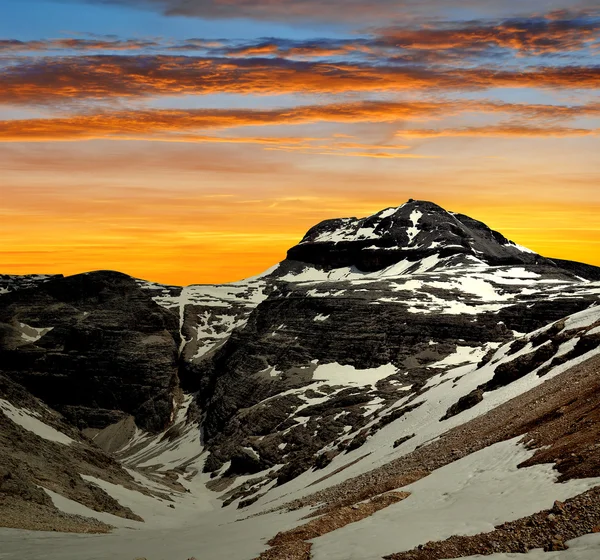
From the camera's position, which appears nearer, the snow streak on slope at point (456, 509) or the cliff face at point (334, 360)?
the snow streak on slope at point (456, 509)

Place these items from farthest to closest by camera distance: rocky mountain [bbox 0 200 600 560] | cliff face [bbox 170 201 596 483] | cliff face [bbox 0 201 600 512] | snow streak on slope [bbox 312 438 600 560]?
cliff face [bbox 170 201 596 483], cliff face [bbox 0 201 600 512], rocky mountain [bbox 0 200 600 560], snow streak on slope [bbox 312 438 600 560]

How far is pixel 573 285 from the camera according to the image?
579ft

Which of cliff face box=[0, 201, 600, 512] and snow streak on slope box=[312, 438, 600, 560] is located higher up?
snow streak on slope box=[312, 438, 600, 560]

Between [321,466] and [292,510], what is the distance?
35.2 metres

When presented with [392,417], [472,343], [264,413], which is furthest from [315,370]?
[392,417]

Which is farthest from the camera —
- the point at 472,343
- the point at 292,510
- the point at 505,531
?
the point at 472,343

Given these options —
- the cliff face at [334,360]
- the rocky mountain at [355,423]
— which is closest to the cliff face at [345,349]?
the cliff face at [334,360]

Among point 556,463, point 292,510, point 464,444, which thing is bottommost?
point 292,510

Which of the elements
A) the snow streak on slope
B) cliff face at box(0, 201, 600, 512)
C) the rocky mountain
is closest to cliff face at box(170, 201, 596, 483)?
cliff face at box(0, 201, 600, 512)

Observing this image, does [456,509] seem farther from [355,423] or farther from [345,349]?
[345,349]

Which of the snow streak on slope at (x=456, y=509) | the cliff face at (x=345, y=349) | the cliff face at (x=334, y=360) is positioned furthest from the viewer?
the cliff face at (x=345, y=349)

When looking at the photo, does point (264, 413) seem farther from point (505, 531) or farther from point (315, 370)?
point (505, 531)

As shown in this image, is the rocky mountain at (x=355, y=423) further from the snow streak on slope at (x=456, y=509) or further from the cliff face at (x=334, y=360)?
the cliff face at (x=334, y=360)

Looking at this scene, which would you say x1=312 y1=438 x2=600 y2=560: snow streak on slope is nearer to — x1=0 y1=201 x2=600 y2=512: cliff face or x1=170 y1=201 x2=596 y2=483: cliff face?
x1=0 y1=201 x2=600 y2=512: cliff face
